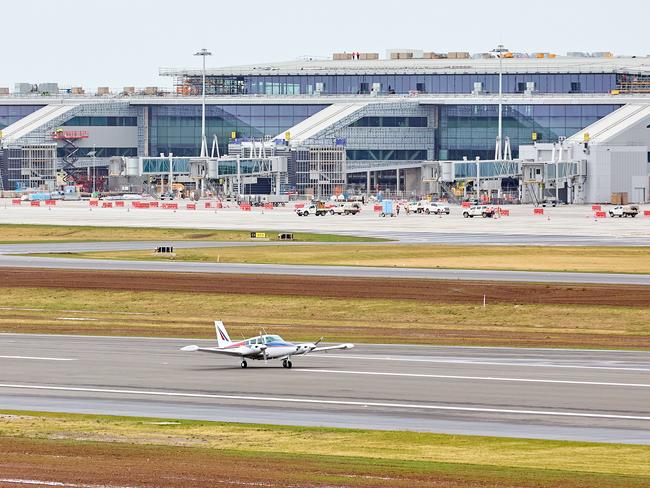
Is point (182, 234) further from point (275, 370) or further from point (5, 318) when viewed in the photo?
point (275, 370)

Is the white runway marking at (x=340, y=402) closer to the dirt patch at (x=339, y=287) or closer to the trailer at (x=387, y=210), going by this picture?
the dirt patch at (x=339, y=287)

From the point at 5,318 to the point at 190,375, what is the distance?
25453 mm

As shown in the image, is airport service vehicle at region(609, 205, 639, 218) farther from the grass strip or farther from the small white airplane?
the small white airplane

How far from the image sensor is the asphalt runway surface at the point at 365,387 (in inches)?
1937

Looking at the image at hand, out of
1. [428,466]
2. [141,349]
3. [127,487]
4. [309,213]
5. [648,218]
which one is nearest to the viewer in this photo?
[127,487]

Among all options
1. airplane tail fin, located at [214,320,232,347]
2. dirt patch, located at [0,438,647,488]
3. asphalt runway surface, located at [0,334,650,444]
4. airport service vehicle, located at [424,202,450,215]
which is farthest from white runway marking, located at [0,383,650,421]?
airport service vehicle, located at [424,202,450,215]

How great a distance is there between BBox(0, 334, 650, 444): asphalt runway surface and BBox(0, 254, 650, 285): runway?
27048 mm

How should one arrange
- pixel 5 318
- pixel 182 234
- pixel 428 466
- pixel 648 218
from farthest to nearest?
1. pixel 648 218
2. pixel 182 234
3. pixel 5 318
4. pixel 428 466

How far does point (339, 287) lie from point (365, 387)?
3364cm

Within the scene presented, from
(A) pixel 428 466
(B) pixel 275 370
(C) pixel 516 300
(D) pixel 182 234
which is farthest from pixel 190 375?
(D) pixel 182 234

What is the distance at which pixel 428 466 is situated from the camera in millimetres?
40938

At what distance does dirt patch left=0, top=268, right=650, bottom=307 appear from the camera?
8406 centimetres

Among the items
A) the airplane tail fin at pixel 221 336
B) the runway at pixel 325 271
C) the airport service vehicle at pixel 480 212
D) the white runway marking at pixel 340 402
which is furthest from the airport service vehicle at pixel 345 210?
the white runway marking at pixel 340 402

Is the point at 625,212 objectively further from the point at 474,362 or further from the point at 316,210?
the point at 474,362
